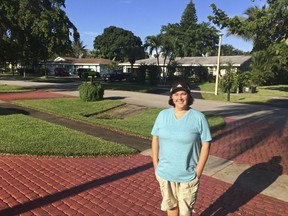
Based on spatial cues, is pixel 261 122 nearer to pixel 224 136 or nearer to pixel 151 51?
pixel 224 136

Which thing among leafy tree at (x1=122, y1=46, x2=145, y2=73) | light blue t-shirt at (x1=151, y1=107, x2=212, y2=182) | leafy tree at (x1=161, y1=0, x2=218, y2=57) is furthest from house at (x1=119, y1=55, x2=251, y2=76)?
light blue t-shirt at (x1=151, y1=107, x2=212, y2=182)

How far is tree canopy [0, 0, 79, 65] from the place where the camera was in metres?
22.5

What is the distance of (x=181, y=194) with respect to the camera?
123 inches

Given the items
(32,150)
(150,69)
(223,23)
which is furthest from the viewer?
(150,69)

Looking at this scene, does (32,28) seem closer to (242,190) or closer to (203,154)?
(242,190)

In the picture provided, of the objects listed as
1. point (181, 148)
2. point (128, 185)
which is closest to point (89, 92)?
point (128, 185)

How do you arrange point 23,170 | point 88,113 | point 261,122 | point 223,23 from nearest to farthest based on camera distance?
point 23,170 < point 223,23 < point 261,122 < point 88,113

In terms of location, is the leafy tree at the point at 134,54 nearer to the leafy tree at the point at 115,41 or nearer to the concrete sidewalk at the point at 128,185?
the leafy tree at the point at 115,41

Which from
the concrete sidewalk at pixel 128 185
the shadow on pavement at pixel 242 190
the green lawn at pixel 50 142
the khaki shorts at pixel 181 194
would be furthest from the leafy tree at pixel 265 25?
the khaki shorts at pixel 181 194

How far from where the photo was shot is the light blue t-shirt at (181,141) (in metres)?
2.96

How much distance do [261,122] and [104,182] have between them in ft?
28.6

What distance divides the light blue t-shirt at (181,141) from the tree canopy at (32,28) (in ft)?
68.8

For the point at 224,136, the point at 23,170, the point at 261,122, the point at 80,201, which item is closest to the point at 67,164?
the point at 23,170

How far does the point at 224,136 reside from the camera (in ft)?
31.0
